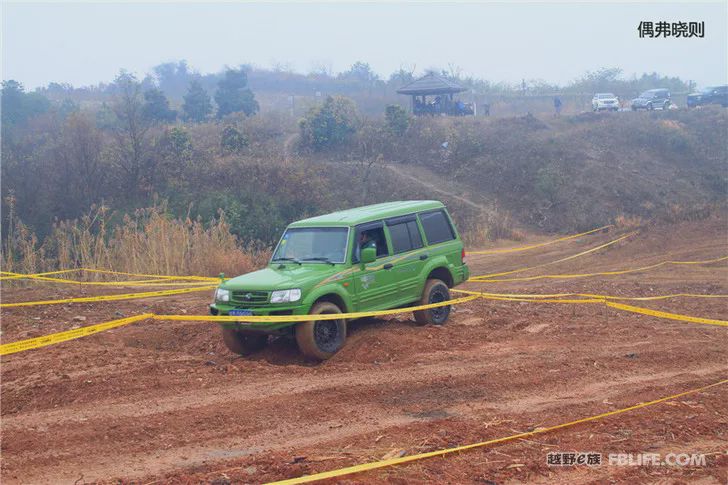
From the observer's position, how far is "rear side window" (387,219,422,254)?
10.7m

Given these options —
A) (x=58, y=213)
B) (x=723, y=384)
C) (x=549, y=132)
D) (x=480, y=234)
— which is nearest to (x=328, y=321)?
(x=723, y=384)

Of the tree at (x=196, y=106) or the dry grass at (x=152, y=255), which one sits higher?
the tree at (x=196, y=106)

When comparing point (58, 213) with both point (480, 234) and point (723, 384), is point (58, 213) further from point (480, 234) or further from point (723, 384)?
point (723, 384)

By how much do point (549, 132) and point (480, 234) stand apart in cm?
1641

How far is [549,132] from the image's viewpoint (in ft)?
134

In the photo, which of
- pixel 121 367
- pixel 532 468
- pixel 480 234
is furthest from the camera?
pixel 480 234

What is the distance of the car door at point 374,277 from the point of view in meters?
9.90

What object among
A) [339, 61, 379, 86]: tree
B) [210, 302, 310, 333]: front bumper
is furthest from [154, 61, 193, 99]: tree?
[210, 302, 310, 333]: front bumper

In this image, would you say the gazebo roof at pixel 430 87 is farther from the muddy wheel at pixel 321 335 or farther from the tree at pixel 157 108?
the muddy wheel at pixel 321 335

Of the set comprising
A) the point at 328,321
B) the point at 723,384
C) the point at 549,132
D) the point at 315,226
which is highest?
the point at 549,132

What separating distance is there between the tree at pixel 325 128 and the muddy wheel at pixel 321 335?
3231cm

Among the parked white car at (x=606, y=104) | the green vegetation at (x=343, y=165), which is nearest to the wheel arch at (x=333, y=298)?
the green vegetation at (x=343, y=165)

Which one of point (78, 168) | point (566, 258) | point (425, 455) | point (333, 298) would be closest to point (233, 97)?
→ point (78, 168)

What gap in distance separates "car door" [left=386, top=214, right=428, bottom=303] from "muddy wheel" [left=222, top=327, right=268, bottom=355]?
2.23 meters
